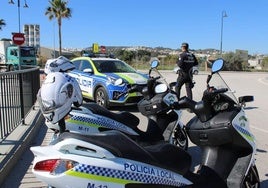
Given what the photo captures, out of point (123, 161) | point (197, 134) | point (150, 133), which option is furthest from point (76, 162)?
point (150, 133)

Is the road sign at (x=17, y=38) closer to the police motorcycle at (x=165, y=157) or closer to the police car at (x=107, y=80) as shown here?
the police car at (x=107, y=80)

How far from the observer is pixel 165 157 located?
3029mm

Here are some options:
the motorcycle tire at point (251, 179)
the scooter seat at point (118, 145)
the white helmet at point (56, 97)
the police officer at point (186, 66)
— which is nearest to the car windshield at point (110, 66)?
the police officer at point (186, 66)

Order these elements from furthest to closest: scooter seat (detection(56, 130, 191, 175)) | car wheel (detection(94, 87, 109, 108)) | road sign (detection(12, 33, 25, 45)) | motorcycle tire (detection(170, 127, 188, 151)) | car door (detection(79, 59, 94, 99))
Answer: road sign (detection(12, 33, 25, 45)), car door (detection(79, 59, 94, 99)), car wheel (detection(94, 87, 109, 108)), motorcycle tire (detection(170, 127, 188, 151)), scooter seat (detection(56, 130, 191, 175))

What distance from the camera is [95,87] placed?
1157cm

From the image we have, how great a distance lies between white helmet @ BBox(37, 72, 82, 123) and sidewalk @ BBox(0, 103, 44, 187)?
2.13 m

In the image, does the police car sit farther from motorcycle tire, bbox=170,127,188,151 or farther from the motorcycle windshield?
the motorcycle windshield

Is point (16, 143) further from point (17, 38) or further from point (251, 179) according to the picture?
point (17, 38)

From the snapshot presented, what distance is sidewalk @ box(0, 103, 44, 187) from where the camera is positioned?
17.3 feet

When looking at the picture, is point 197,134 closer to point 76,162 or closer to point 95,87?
point 76,162

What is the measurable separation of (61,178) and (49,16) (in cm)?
5874

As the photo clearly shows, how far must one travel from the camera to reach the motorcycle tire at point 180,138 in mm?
6098

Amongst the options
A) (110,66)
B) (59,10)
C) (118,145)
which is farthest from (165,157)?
(59,10)

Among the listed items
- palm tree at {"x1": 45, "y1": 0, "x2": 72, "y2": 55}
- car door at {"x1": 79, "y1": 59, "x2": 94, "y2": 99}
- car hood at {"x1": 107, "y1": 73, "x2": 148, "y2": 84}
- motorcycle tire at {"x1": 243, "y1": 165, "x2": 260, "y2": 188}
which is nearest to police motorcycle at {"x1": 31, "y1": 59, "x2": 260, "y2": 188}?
motorcycle tire at {"x1": 243, "y1": 165, "x2": 260, "y2": 188}
